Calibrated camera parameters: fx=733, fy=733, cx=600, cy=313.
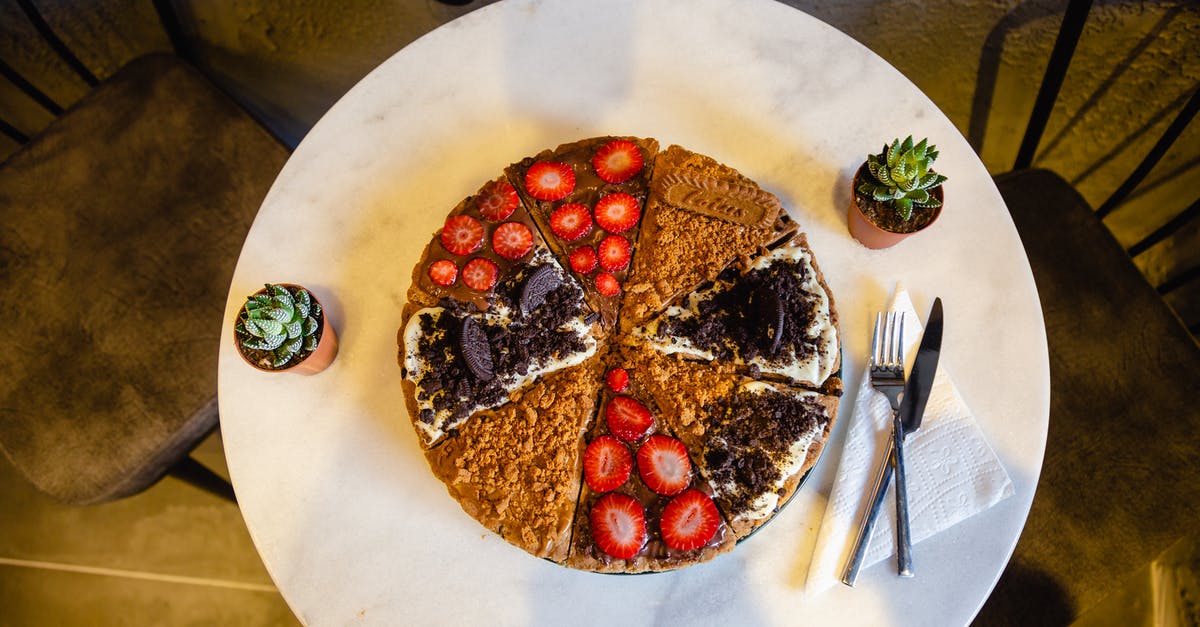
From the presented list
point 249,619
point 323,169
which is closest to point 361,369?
point 323,169

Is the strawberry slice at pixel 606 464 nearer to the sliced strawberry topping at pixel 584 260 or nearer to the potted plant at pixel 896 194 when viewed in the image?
the sliced strawberry topping at pixel 584 260

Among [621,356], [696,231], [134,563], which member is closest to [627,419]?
[621,356]

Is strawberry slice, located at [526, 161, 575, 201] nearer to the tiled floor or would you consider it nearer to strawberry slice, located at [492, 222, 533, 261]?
strawberry slice, located at [492, 222, 533, 261]

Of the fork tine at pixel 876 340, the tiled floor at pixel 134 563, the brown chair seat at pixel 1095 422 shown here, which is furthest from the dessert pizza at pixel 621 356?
the tiled floor at pixel 134 563

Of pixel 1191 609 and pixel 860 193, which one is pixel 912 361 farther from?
pixel 1191 609

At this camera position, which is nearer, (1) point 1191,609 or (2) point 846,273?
(2) point 846,273

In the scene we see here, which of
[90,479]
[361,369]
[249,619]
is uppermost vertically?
[361,369]
